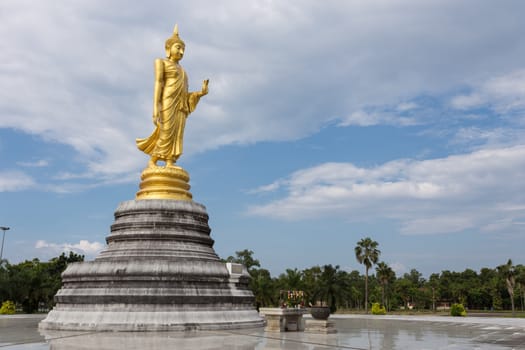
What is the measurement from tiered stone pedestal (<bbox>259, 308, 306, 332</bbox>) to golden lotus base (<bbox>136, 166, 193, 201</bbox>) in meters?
8.75

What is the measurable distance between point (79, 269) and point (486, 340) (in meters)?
16.2

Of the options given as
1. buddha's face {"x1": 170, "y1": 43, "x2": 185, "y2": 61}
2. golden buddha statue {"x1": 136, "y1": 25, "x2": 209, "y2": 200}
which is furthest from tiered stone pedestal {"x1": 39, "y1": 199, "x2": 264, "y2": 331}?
buddha's face {"x1": 170, "y1": 43, "x2": 185, "y2": 61}

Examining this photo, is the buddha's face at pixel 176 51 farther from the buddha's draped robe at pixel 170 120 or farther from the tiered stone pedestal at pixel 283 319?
the tiered stone pedestal at pixel 283 319

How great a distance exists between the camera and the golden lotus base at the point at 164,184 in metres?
24.9

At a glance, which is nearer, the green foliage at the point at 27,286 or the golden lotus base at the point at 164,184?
the golden lotus base at the point at 164,184

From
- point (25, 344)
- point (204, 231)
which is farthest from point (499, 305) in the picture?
point (25, 344)

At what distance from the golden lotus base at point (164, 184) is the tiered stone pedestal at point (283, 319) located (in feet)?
28.7

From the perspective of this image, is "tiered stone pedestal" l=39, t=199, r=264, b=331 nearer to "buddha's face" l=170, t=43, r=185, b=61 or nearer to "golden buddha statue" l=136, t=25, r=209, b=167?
"golden buddha statue" l=136, t=25, r=209, b=167

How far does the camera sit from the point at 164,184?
25.1 metres

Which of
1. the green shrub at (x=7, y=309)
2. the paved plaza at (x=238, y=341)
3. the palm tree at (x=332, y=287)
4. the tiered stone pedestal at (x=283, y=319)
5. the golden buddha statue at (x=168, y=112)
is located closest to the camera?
the paved plaza at (x=238, y=341)

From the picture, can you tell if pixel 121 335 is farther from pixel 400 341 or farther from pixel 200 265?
pixel 400 341

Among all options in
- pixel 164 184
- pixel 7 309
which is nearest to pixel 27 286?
pixel 7 309

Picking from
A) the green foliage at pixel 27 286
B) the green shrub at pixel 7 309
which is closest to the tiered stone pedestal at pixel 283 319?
the green shrub at pixel 7 309

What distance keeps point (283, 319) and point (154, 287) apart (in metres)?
5.32
